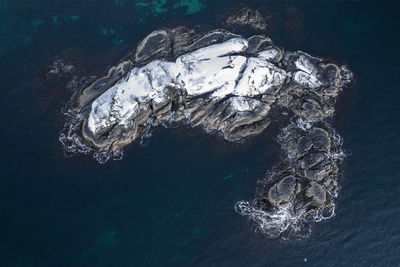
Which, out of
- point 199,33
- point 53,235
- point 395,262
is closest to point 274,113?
point 199,33

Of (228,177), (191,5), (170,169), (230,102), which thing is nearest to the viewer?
(228,177)

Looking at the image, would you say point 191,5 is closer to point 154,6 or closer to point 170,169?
point 154,6

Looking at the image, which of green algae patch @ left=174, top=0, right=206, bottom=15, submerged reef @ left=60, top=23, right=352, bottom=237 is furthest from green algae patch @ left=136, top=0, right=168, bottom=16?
submerged reef @ left=60, top=23, right=352, bottom=237

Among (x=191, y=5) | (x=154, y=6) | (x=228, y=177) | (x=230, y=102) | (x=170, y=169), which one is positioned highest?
(x=154, y=6)

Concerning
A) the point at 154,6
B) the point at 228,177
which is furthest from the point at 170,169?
the point at 154,6

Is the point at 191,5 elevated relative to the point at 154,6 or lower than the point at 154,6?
lower

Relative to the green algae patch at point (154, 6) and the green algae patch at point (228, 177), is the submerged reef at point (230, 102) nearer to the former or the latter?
the green algae patch at point (228, 177)
